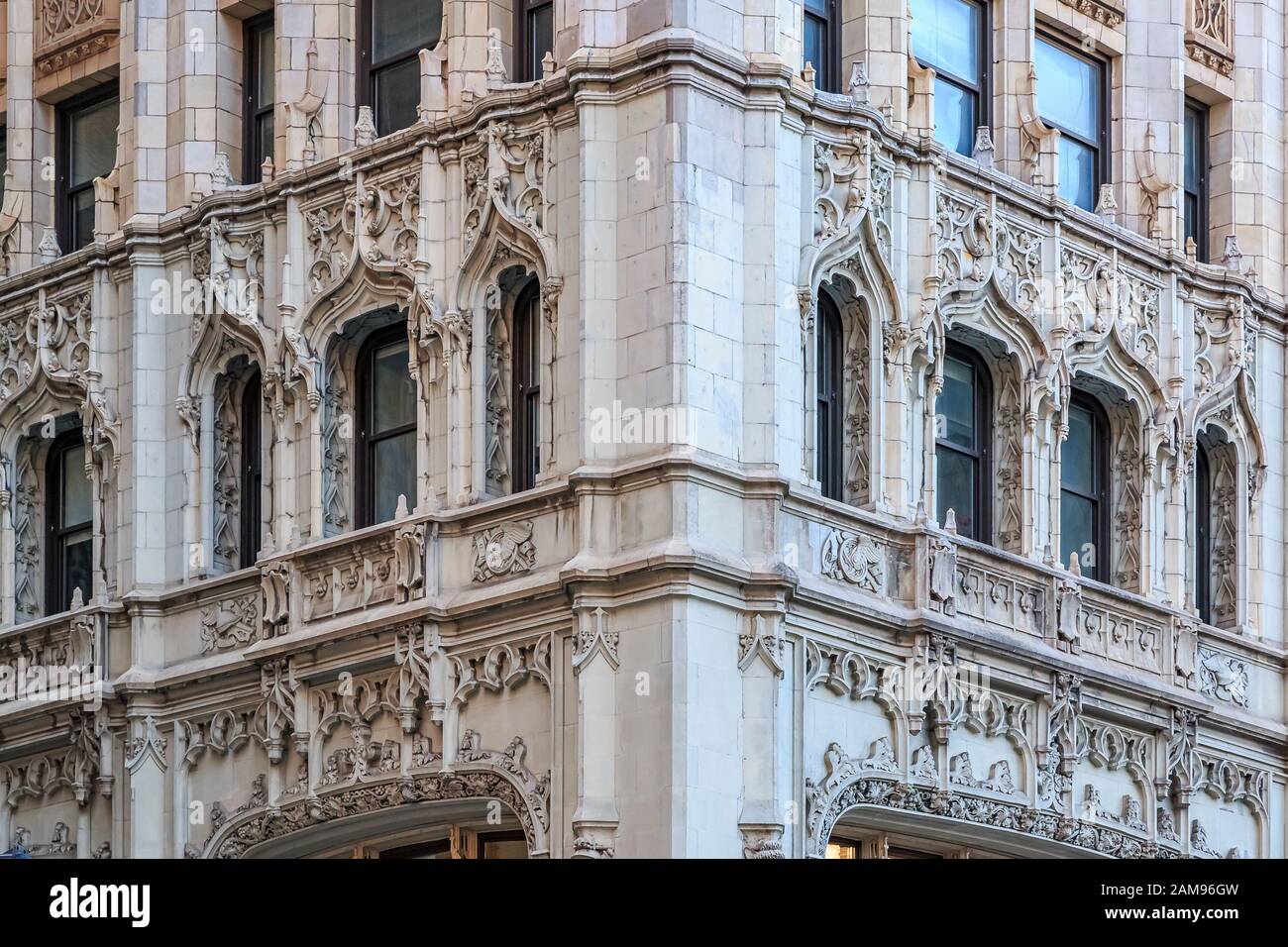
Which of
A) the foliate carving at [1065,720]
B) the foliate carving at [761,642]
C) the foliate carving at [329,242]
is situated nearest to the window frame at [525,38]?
the foliate carving at [329,242]

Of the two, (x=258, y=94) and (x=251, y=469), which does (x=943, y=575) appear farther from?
(x=258, y=94)

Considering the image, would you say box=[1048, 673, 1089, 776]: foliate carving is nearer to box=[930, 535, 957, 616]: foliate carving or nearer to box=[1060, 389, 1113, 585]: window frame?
box=[930, 535, 957, 616]: foliate carving

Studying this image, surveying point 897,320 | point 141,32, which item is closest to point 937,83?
point 897,320

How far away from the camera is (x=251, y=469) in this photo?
4269 cm

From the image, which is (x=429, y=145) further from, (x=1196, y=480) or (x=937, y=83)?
(x=1196, y=480)

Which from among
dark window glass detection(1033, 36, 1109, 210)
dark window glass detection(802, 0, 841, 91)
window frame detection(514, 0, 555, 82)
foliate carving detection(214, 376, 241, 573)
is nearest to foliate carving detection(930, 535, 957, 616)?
dark window glass detection(802, 0, 841, 91)

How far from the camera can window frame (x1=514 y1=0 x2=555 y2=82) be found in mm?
40531

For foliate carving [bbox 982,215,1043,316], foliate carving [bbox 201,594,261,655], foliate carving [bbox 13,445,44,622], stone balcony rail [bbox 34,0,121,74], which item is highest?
stone balcony rail [bbox 34,0,121,74]

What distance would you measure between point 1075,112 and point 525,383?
32.1ft

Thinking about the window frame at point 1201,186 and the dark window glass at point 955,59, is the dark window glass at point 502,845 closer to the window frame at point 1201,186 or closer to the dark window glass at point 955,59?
the dark window glass at point 955,59

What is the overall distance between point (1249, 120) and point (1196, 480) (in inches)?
207

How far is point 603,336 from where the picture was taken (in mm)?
37812

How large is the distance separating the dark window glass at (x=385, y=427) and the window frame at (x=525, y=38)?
3403 millimetres

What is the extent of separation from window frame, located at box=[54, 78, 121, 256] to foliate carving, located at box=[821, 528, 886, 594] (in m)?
12.7
